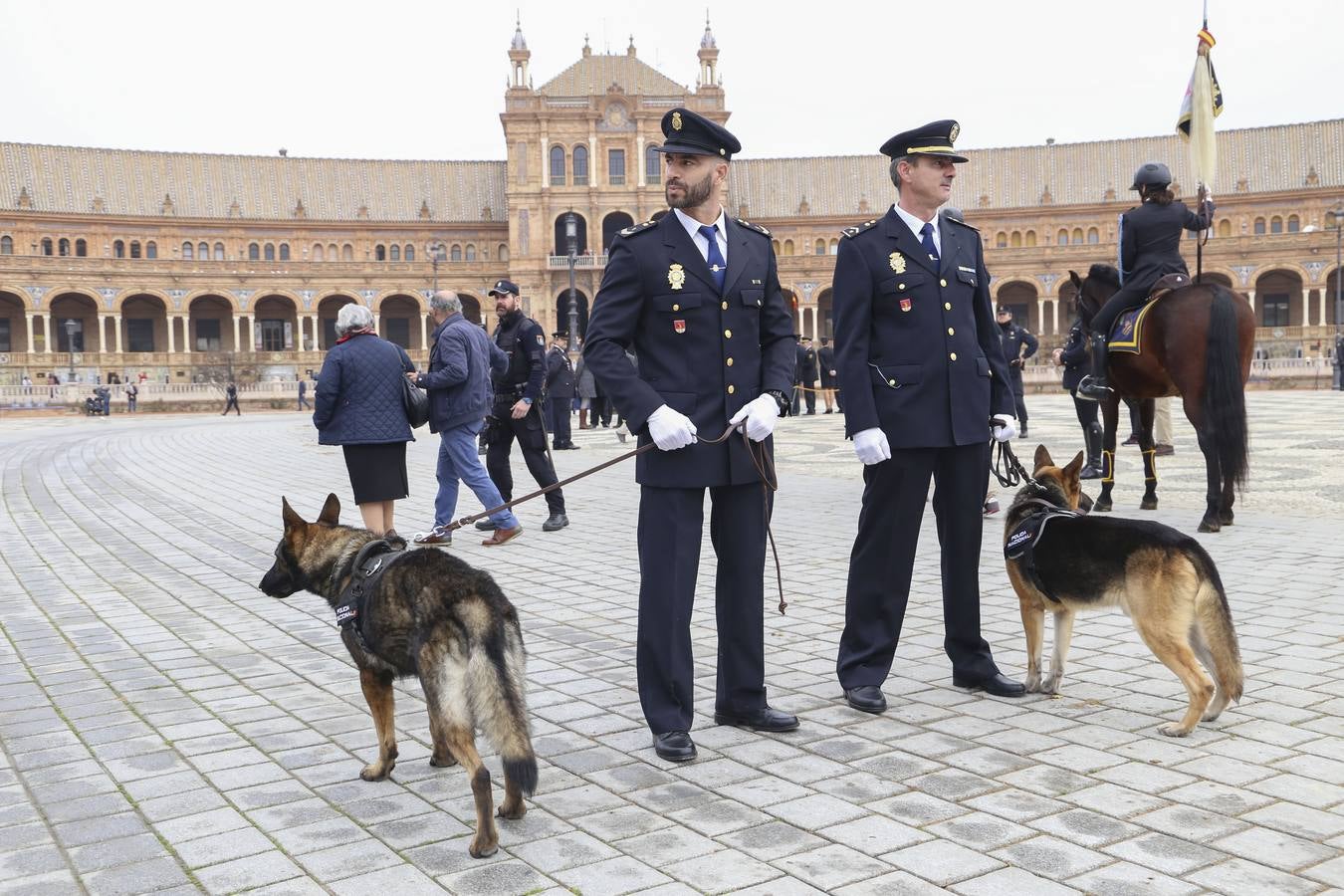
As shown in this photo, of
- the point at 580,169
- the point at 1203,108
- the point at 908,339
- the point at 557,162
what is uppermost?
the point at 557,162

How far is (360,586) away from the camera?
3.94 metres

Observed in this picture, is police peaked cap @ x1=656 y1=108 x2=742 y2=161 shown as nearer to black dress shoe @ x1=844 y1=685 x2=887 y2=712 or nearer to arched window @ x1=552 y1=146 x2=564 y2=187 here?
black dress shoe @ x1=844 y1=685 x2=887 y2=712

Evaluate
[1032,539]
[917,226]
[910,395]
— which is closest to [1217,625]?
[1032,539]

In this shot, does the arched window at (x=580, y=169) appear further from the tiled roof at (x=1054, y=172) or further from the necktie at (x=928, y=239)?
the necktie at (x=928, y=239)

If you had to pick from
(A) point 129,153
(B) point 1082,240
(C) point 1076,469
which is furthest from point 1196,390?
(A) point 129,153

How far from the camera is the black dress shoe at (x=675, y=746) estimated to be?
4102 mm

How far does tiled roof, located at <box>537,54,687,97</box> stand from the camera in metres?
70.3

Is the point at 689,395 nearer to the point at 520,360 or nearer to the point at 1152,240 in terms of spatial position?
the point at 520,360

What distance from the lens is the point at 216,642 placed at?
621cm

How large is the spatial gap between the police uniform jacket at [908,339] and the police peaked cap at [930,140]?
282 millimetres

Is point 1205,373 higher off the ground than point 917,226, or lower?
lower

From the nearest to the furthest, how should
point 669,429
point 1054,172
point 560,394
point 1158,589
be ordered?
point 669,429 → point 1158,589 → point 560,394 → point 1054,172

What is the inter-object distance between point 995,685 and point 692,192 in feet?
7.61

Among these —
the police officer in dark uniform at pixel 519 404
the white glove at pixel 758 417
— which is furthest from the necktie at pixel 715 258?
A: the police officer in dark uniform at pixel 519 404
